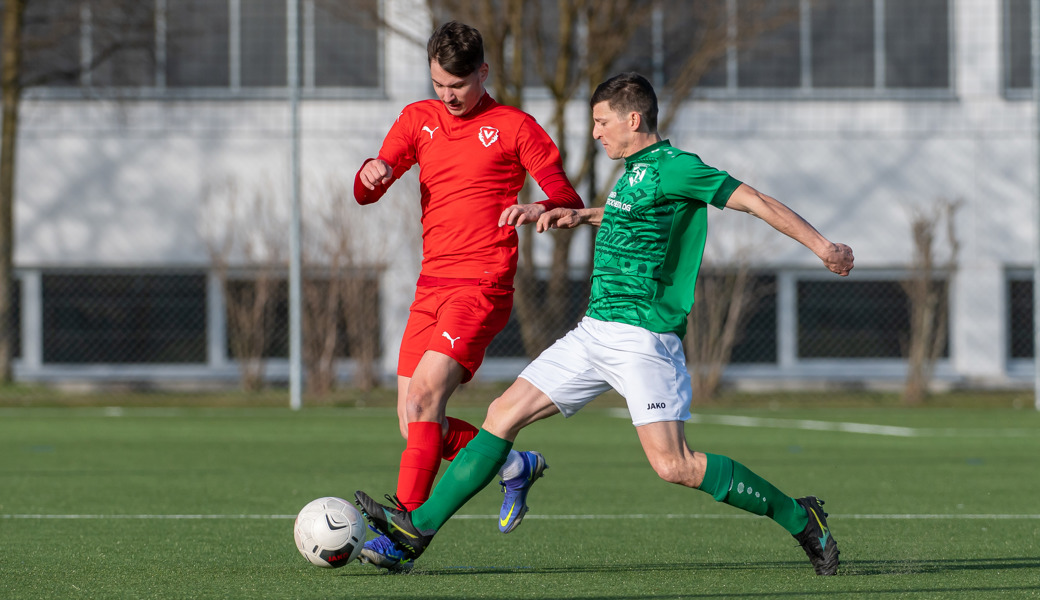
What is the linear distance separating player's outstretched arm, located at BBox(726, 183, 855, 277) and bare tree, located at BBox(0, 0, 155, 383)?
12794 mm

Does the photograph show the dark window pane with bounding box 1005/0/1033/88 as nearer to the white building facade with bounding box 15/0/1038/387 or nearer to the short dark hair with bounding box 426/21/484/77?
the white building facade with bounding box 15/0/1038/387

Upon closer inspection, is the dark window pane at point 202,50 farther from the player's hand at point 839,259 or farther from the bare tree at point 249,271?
the player's hand at point 839,259

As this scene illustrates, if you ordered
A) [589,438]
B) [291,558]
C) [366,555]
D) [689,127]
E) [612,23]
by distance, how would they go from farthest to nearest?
[689,127], [612,23], [589,438], [291,558], [366,555]

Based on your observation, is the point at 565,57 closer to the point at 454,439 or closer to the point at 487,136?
the point at 487,136

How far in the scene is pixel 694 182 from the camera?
4.61 metres

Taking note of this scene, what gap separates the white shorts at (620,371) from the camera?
4.58 m

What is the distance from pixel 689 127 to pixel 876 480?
9.55 meters

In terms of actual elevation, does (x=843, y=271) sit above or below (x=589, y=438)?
above

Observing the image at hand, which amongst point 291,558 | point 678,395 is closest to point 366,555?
point 291,558

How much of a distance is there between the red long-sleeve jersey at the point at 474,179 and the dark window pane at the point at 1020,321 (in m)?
14.3

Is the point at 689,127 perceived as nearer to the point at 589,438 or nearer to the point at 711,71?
the point at 711,71

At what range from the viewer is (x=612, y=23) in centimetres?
1528

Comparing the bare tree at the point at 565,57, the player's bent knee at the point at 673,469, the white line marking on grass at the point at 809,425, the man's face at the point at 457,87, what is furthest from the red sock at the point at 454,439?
the bare tree at the point at 565,57

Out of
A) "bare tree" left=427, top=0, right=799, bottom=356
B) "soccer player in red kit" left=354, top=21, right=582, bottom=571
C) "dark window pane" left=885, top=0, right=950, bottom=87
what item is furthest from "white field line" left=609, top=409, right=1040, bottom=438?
"dark window pane" left=885, top=0, right=950, bottom=87
